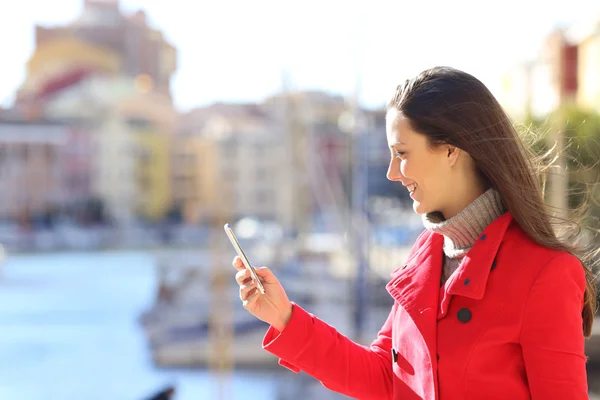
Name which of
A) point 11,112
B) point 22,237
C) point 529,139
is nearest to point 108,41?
point 11,112

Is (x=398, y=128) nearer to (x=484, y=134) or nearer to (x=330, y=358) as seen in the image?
(x=484, y=134)

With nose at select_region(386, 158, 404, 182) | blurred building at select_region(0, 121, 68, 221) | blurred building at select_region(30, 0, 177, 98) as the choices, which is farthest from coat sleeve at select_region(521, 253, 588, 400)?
blurred building at select_region(30, 0, 177, 98)

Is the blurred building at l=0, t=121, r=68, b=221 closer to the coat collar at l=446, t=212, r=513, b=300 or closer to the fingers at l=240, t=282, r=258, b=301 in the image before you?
the fingers at l=240, t=282, r=258, b=301

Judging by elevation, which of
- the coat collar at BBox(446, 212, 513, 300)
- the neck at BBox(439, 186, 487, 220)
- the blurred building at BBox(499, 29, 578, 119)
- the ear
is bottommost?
the coat collar at BBox(446, 212, 513, 300)

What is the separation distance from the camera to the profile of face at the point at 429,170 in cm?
45

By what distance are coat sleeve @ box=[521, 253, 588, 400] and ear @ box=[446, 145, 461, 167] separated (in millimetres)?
83

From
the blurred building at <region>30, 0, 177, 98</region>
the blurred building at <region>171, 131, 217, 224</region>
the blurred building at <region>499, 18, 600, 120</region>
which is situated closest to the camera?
the blurred building at <region>499, 18, 600, 120</region>

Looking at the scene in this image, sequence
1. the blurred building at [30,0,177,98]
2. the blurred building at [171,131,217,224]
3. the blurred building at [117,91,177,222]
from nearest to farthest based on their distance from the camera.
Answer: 1. the blurred building at [117,91,177,222]
2. the blurred building at [171,131,217,224]
3. the blurred building at [30,0,177,98]

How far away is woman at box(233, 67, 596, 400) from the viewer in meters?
0.40

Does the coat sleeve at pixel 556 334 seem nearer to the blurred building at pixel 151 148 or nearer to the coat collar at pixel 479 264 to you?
the coat collar at pixel 479 264

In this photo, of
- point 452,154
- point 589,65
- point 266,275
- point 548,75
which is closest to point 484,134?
Result: point 452,154

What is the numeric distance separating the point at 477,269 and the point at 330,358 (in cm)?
14

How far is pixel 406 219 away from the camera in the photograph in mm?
13445

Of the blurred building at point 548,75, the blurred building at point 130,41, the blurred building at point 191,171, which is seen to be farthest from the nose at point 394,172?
the blurred building at point 130,41
